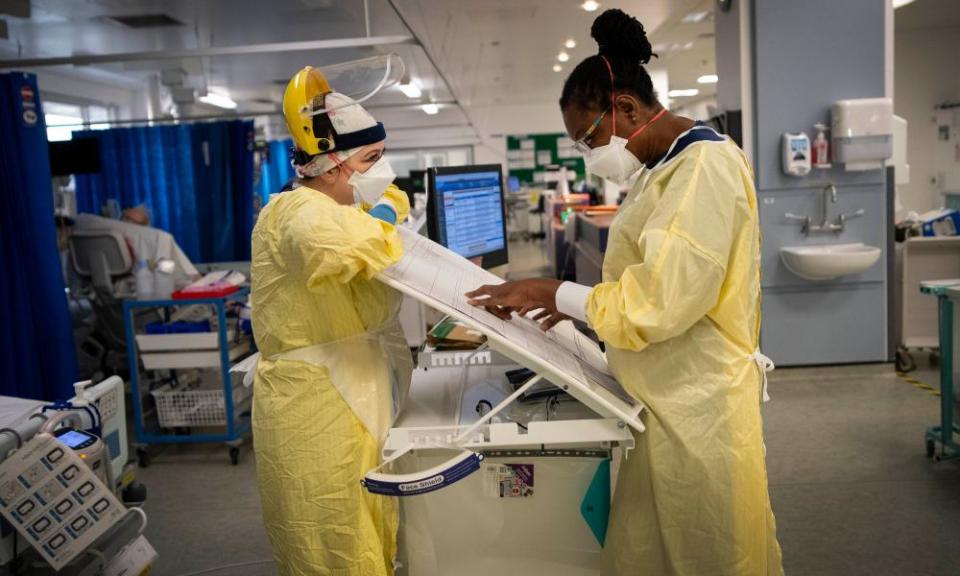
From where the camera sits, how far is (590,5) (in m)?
7.20

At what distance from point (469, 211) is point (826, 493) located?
5.98 ft

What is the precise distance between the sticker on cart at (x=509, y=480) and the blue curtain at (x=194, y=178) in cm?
558

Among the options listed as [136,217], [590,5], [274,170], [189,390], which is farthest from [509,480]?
[274,170]

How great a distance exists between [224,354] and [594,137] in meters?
2.76

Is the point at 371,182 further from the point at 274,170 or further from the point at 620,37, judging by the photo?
the point at 274,170

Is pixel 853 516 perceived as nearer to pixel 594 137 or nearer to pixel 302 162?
pixel 594 137

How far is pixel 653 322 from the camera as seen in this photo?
1275 mm

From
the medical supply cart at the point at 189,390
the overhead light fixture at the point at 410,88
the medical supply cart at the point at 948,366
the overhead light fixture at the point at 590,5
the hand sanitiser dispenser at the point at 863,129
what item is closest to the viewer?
the medical supply cart at the point at 948,366

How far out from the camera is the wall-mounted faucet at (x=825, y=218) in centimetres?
459

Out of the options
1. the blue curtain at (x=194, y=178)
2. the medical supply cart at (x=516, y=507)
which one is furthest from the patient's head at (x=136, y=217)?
the medical supply cart at (x=516, y=507)

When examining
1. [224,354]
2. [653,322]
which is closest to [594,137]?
[653,322]

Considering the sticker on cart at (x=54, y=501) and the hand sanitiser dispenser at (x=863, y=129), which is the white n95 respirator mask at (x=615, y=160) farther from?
the hand sanitiser dispenser at (x=863, y=129)

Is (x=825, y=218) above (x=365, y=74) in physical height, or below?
below

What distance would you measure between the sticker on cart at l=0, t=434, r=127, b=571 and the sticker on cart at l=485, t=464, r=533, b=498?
116cm
